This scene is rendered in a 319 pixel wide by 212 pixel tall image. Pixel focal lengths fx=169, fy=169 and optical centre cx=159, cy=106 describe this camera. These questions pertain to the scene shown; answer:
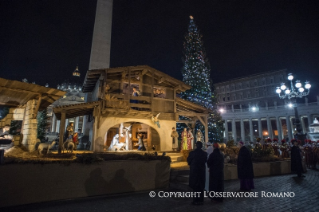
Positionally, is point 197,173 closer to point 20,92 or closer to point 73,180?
point 73,180

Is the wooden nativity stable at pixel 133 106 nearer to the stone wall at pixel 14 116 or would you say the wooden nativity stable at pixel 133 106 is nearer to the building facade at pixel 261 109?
the stone wall at pixel 14 116

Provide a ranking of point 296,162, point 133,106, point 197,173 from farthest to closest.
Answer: point 133,106 < point 296,162 < point 197,173

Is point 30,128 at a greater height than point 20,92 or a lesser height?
lesser

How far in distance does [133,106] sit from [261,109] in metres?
44.2

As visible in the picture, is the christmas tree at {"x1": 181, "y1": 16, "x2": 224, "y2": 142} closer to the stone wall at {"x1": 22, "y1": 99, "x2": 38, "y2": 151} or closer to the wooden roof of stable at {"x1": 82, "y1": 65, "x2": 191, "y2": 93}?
the wooden roof of stable at {"x1": 82, "y1": 65, "x2": 191, "y2": 93}

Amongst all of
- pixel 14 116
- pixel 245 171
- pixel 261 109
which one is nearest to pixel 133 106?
pixel 14 116

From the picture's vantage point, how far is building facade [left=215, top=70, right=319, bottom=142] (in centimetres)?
4325

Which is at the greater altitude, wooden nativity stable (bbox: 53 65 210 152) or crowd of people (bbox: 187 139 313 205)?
wooden nativity stable (bbox: 53 65 210 152)

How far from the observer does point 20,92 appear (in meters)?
7.87

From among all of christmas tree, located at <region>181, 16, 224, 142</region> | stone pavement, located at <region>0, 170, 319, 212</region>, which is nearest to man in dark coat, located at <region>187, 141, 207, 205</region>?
stone pavement, located at <region>0, 170, 319, 212</region>

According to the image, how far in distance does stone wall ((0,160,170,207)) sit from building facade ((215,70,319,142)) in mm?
36716

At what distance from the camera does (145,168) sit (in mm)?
7152

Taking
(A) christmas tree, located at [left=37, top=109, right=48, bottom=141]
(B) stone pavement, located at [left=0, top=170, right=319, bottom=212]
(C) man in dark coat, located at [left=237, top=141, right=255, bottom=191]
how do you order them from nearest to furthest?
(B) stone pavement, located at [left=0, top=170, right=319, bottom=212] < (C) man in dark coat, located at [left=237, top=141, right=255, bottom=191] < (A) christmas tree, located at [left=37, top=109, right=48, bottom=141]

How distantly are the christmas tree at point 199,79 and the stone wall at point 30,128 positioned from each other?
790 inches
